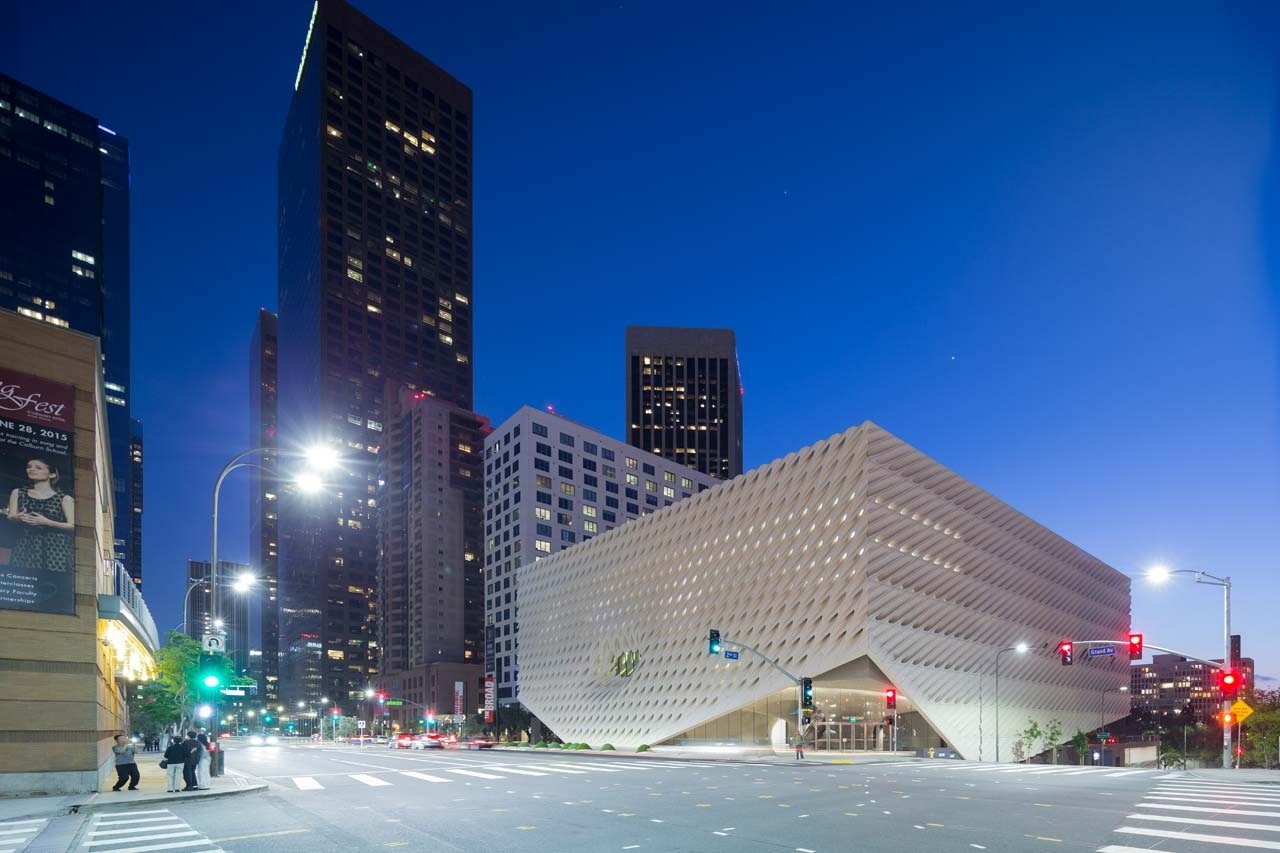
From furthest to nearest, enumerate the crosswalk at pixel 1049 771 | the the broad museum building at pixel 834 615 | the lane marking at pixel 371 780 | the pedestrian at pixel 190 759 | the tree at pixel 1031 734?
the tree at pixel 1031 734
the the broad museum building at pixel 834 615
the crosswalk at pixel 1049 771
the lane marking at pixel 371 780
the pedestrian at pixel 190 759

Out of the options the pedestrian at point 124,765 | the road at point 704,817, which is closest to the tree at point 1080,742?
the road at point 704,817

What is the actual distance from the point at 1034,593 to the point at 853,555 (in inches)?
1373

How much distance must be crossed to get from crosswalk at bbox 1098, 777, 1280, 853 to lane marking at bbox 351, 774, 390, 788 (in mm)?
21420

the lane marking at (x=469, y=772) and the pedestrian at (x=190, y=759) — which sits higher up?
the pedestrian at (x=190, y=759)

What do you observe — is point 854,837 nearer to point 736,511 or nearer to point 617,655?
point 736,511

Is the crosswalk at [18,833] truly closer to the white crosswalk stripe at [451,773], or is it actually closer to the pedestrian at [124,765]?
the pedestrian at [124,765]

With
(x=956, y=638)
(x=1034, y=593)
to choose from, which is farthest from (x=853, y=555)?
(x=1034, y=593)

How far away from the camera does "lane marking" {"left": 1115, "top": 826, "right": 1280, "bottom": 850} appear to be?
1411 cm

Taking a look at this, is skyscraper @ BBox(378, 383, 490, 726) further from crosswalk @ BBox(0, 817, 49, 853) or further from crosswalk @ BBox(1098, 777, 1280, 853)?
crosswalk @ BBox(1098, 777, 1280, 853)

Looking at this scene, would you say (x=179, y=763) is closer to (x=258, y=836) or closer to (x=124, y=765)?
(x=124, y=765)

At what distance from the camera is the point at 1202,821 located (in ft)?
56.4

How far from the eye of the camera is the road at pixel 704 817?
14281 mm

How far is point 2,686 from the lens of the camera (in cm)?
2392

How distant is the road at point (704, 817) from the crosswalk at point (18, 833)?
96 centimetres
